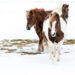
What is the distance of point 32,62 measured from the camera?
7.99 metres

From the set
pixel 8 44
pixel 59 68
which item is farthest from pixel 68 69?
pixel 8 44

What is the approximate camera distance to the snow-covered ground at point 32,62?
6.88 meters

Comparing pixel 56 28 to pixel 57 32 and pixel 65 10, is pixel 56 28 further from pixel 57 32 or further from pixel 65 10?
pixel 65 10

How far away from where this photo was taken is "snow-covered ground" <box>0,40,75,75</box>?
22.6 feet

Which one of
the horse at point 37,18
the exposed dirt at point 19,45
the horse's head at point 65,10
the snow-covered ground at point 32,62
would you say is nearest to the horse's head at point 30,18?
the horse at point 37,18

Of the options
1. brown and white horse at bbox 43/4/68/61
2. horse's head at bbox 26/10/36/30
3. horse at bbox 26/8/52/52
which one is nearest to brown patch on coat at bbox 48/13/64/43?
brown and white horse at bbox 43/4/68/61

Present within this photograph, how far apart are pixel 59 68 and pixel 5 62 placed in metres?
1.67

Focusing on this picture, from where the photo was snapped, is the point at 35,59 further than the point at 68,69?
Yes

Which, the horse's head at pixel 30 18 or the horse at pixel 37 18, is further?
the horse at pixel 37 18

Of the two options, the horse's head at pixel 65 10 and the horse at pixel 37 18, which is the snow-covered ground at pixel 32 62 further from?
the horse's head at pixel 65 10

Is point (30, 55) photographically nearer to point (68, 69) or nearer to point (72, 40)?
point (68, 69)

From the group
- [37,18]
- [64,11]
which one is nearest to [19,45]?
[37,18]

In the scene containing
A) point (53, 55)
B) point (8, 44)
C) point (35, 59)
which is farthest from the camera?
point (8, 44)

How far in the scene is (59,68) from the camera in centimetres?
719
